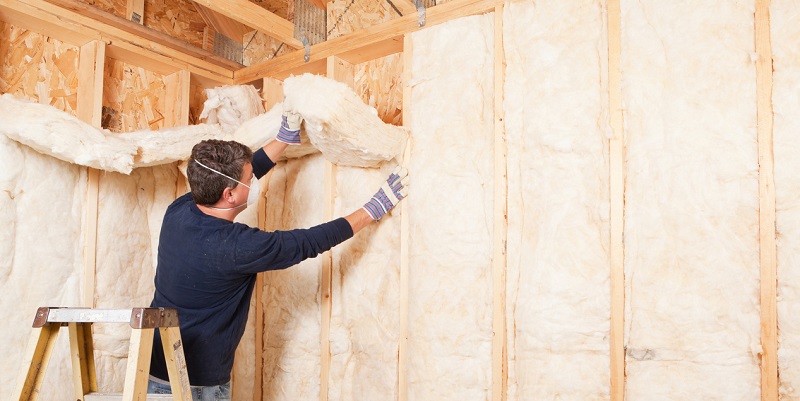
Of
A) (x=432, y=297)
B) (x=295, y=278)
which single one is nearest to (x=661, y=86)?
(x=432, y=297)

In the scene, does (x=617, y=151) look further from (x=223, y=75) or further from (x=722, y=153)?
(x=223, y=75)

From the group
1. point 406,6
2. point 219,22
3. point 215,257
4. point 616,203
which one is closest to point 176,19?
point 219,22

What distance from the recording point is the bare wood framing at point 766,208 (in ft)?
6.03

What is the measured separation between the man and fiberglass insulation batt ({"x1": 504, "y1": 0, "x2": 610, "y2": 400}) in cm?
79

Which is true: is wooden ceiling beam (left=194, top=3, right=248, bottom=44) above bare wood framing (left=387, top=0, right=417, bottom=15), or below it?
above

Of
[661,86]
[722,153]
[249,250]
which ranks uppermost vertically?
[661,86]

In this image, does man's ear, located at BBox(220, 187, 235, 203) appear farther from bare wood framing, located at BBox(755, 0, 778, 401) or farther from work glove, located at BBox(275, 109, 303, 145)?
bare wood framing, located at BBox(755, 0, 778, 401)

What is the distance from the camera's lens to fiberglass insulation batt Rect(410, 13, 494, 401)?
7.80 feet

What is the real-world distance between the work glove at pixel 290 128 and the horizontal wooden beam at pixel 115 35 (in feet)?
3.89

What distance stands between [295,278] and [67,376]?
117 cm

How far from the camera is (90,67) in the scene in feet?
9.58

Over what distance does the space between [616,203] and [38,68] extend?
302 cm

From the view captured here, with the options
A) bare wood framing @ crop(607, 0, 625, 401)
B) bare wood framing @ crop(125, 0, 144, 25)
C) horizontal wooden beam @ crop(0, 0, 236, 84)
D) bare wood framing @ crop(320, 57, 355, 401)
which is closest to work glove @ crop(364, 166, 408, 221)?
bare wood framing @ crop(320, 57, 355, 401)

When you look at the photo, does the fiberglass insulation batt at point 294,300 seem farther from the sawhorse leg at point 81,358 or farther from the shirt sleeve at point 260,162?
the sawhorse leg at point 81,358
